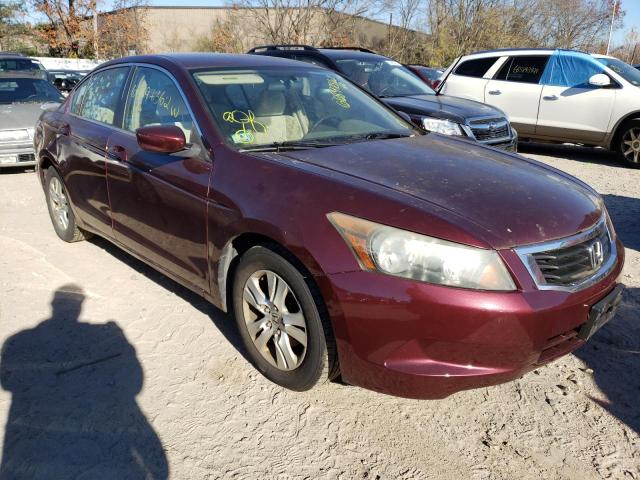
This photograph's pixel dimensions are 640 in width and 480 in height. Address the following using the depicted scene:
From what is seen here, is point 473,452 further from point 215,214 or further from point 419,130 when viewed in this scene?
point 419,130

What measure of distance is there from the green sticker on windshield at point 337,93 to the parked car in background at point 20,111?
15.8ft

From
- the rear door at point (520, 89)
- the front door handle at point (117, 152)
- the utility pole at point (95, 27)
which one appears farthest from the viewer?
the utility pole at point (95, 27)

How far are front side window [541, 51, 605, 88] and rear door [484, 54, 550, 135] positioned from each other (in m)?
0.14

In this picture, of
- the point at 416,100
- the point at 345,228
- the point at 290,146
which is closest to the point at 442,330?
the point at 345,228

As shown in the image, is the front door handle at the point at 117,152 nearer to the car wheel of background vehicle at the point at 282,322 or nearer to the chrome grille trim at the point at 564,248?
the car wheel of background vehicle at the point at 282,322

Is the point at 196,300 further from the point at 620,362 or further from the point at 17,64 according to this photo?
the point at 17,64

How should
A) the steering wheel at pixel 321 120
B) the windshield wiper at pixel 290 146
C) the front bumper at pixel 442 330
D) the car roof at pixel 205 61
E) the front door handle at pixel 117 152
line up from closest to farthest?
1. the front bumper at pixel 442 330
2. the windshield wiper at pixel 290 146
3. the steering wheel at pixel 321 120
4. the car roof at pixel 205 61
5. the front door handle at pixel 117 152

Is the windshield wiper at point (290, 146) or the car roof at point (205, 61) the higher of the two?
the car roof at point (205, 61)

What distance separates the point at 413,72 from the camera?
8609 millimetres

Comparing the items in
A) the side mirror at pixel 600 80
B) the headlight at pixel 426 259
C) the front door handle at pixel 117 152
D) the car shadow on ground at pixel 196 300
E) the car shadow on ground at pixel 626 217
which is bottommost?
the car shadow on ground at pixel 626 217

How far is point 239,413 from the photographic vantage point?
2744mm

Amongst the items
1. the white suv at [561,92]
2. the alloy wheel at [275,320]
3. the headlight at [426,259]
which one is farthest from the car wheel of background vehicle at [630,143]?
the alloy wheel at [275,320]

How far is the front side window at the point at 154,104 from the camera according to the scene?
3365 millimetres

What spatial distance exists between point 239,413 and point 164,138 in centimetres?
155
